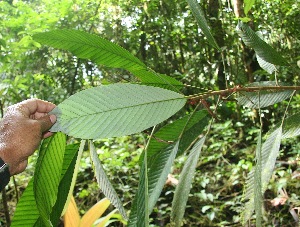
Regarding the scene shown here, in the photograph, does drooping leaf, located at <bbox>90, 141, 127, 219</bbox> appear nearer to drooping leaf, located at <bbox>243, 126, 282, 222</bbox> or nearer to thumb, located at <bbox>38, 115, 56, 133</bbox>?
thumb, located at <bbox>38, 115, 56, 133</bbox>

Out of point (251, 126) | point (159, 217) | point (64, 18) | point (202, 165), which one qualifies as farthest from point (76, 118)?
point (64, 18)

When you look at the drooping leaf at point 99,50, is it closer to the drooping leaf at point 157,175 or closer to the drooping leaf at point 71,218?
the drooping leaf at point 157,175

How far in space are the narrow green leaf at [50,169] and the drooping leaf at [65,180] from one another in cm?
2

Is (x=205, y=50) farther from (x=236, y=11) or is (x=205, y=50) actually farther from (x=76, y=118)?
(x=76, y=118)

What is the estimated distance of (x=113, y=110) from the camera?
1.21ft

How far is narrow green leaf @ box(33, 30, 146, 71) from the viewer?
0.44 meters

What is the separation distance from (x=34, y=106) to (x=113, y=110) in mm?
154

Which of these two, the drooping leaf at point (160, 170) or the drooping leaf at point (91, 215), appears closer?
the drooping leaf at point (160, 170)

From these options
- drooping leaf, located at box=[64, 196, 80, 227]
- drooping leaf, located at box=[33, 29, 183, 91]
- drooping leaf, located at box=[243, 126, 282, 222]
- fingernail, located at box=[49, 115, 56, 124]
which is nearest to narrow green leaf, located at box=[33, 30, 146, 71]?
drooping leaf, located at box=[33, 29, 183, 91]

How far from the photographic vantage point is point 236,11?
8.28 feet

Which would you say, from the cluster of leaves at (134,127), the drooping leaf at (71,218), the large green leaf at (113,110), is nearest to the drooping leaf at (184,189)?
the cluster of leaves at (134,127)

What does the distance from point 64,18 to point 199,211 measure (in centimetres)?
218

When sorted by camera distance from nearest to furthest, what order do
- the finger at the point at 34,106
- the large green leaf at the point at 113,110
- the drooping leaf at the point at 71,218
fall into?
the large green leaf at the point at 113,110 → the finger at the point at 34,106 → the drooping leaf at the point at 71,218

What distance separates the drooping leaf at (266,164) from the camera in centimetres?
48
